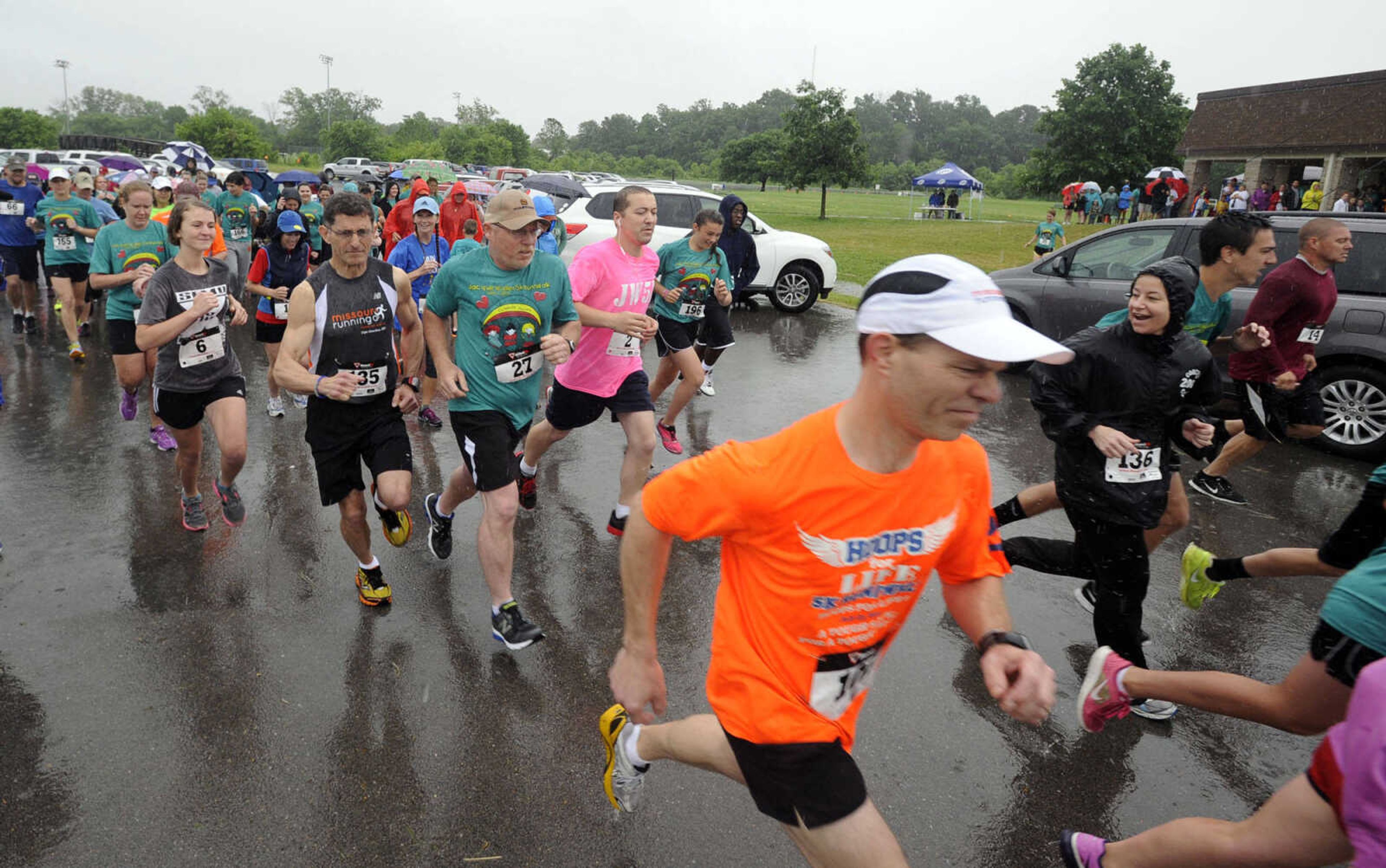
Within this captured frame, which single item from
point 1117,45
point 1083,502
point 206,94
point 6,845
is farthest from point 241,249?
point 206,94

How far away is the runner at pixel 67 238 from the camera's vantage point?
10.0 m

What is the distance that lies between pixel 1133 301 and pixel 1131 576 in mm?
1149

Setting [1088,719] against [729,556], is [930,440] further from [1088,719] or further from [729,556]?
[1088,719]

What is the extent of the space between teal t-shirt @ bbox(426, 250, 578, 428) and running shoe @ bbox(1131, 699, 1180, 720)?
315 centimetres

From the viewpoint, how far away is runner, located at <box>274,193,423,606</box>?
4176 millimetres

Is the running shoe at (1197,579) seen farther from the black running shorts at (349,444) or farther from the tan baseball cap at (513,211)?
the black running shorts at (349,444)

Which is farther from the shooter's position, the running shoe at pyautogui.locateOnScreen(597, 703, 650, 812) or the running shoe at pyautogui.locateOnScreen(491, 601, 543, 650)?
the running shoe at pyautogui.locateOnScreen(491, 601, 543, 650)

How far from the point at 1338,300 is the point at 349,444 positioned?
313 inches

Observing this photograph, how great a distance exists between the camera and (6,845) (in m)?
2.83

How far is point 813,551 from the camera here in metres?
1.92

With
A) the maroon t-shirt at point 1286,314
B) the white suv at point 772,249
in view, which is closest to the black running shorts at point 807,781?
the maroon t-shirt at point 1286,314

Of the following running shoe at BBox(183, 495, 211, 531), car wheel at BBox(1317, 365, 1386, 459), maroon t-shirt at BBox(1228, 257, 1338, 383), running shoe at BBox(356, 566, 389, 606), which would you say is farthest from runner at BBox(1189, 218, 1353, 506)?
running shoe at BBox(183, 495, 211, 531)

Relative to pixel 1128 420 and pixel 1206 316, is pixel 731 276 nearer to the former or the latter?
pixel 1206 316

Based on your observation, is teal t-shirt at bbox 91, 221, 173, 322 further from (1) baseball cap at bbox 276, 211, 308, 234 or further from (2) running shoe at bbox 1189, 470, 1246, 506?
(2) running shoe at bbox 1189, 470, 1246, 506
